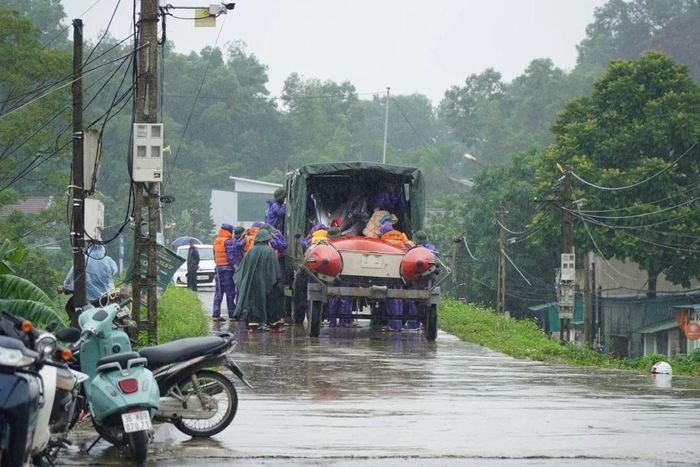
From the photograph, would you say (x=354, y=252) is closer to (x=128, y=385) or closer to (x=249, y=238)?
(x=249, y=238)

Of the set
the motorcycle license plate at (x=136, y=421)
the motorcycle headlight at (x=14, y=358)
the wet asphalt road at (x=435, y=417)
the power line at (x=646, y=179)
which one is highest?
the power line at (x=646, y=179)

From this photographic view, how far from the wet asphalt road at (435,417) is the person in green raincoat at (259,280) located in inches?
151

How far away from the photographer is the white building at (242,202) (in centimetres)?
10044

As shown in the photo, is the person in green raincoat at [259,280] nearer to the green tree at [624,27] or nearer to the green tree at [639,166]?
the green tree at [639,166]

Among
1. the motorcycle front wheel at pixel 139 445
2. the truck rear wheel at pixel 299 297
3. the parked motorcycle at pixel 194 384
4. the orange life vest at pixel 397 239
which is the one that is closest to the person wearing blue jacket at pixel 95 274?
the orange life vest at pixel 397 239

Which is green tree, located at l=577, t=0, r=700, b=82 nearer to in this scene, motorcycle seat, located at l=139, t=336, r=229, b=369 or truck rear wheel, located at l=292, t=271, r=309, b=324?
truck rear wheel, located at l=292, t=271, r=309, b=324

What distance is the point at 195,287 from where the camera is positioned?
136 feet

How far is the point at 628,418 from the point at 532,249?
5048cm

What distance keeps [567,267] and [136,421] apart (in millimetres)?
31886

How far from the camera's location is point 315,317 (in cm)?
2322

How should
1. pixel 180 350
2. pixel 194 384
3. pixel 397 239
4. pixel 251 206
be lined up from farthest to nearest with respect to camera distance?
1. pixel 251 206
2. pixel 397 239
3. pixel 194 384
4. pixel 180 350

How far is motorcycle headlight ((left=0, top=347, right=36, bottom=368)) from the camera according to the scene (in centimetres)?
827

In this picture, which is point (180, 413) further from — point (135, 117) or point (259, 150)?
point (259, 150)

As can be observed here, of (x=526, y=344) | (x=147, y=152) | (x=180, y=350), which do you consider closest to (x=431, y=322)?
(x=526, y=344)
